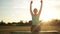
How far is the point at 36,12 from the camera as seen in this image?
146cm

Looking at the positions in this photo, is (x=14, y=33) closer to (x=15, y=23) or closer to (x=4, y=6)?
(x=15, y=23)

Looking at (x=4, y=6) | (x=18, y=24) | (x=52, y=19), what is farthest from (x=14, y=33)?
(x=52, y=19)

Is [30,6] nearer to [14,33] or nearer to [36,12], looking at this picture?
[36,12]

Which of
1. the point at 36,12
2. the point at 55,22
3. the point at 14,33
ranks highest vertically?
the point at 36,12

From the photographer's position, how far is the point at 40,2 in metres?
1.49

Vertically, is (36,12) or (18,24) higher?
(36,12)

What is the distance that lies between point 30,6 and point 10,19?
0.25 m

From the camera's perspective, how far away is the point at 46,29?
1.46m

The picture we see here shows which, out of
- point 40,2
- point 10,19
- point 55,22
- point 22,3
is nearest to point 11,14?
point 10,19

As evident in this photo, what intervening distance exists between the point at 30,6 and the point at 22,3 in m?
0.09

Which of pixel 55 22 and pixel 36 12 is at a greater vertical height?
pixel 36 12

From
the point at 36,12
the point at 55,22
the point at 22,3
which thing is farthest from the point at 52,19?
the point at 22,3

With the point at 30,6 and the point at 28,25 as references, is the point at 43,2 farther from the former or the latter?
the point at 28,25

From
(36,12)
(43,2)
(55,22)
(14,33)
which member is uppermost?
(43,2)
